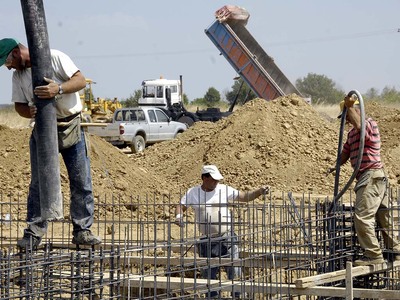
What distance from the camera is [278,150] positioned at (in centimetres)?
1856

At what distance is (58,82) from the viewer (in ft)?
20.1

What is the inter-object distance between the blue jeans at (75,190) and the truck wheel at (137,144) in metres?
22.3

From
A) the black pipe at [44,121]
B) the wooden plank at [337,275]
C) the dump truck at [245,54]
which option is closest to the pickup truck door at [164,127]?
the dump truck at [245,54]

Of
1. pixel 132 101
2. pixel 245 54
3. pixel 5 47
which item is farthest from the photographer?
pixel 132 101

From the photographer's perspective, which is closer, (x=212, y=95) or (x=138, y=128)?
(x=138, y=128)

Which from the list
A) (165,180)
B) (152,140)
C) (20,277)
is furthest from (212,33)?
(20,277)

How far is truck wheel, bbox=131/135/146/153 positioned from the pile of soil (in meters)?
7.17

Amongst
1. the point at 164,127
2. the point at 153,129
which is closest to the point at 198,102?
the point at 164,127

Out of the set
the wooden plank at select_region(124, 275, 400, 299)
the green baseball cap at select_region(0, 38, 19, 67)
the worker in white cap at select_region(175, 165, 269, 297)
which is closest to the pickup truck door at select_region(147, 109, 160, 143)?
the worker in white cap at select_region(175, 165, 269, 297)

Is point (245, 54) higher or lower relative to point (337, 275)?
higher

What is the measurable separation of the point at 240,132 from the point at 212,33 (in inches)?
250

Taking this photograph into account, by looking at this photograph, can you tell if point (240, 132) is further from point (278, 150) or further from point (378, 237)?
point (378, 237)

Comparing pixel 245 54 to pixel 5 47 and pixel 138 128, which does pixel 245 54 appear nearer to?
pixel 138 128

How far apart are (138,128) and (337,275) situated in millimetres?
22181
